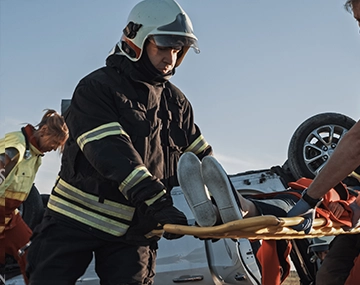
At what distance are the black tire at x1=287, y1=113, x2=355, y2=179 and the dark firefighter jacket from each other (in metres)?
3.30

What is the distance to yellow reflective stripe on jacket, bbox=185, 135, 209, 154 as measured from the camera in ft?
14.3

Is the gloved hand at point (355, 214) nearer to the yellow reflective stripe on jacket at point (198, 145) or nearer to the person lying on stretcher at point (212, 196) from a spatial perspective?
the person lying on stretcher at point (212, 196)

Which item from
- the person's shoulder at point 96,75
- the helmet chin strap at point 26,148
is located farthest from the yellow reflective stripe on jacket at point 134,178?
the helmet chin strap at point 26,148

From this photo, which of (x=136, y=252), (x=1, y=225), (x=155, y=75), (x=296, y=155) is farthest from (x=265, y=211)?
(x=296, y=155)

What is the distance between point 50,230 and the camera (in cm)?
385

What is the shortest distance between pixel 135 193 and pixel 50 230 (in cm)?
66

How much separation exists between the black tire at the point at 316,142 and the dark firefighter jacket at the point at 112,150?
3302 mm

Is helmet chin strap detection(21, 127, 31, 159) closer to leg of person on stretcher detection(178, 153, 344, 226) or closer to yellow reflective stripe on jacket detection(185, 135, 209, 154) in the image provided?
yellow reflective stripe on jacket detection(185, 135, 209, 154)

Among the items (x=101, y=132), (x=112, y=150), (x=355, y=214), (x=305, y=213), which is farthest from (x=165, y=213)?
(x=355, y=214)

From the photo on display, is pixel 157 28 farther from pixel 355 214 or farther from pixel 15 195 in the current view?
pixel 15 195

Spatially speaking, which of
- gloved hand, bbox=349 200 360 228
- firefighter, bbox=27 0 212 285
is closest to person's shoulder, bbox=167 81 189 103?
firefighter, bbox=27 0 212 285

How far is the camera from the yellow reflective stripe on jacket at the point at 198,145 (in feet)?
14.3

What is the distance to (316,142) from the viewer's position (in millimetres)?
7406

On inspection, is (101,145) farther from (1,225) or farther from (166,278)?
(166,278)
